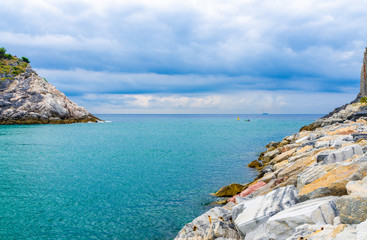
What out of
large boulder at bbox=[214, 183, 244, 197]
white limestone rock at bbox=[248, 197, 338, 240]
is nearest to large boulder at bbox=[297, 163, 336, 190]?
white limestone rock at bbox=[248, 197, 338, 240]

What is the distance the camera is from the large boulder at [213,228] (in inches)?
302

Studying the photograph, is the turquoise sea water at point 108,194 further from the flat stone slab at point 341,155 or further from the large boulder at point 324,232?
Answer: the large boulder at point 324,232

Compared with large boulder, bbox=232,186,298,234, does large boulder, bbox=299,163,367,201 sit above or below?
above

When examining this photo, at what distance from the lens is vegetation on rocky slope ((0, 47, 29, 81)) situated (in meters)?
109

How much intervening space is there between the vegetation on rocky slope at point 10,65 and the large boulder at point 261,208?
122m

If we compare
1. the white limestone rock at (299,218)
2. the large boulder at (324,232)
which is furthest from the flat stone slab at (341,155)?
the large boulder at (324,232)

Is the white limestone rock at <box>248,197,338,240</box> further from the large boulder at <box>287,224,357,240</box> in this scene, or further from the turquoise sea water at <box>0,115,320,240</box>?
the turquoise sea water at <box>0,115,320,240</box>

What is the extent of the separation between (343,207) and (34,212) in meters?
14.1

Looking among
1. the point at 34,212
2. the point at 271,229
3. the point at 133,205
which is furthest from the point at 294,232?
the point at 34,212

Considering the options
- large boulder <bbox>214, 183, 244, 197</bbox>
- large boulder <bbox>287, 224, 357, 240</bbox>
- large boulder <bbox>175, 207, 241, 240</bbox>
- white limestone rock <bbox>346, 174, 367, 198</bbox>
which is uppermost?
white limestone rock <bbox>346, 174, 367, 198</bbox>

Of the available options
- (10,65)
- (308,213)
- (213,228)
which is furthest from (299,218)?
(10,65)

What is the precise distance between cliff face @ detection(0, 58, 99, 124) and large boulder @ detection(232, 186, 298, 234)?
105753mm

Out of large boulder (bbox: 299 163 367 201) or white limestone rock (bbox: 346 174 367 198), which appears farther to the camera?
large boulder (bbox: 299 163 367 201)

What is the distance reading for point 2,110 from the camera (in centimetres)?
9731
